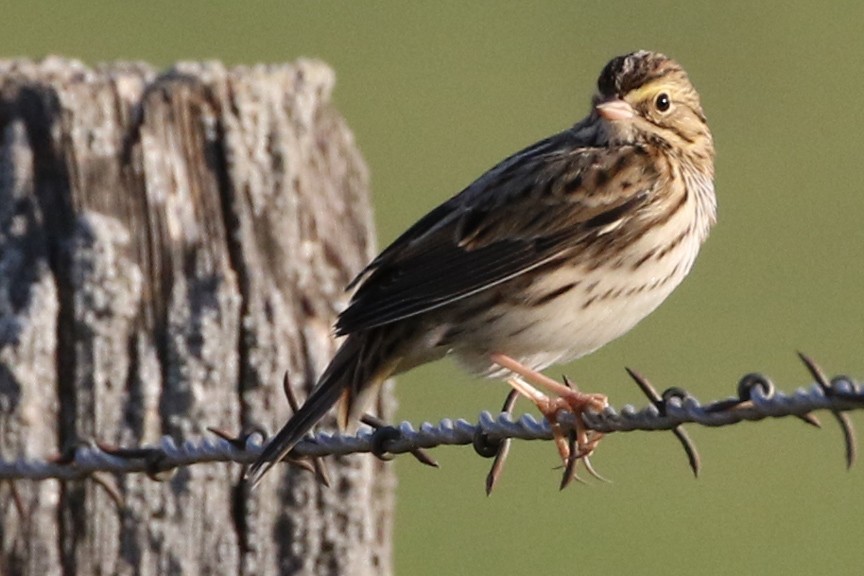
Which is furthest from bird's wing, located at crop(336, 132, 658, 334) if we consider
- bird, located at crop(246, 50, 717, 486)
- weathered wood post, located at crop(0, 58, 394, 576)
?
weathered wood post, located at crop(0, 58, 394, 576)

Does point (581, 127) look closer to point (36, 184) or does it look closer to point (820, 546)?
point (36, 184)

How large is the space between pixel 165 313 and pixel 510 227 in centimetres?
136

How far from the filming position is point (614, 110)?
7258 mm

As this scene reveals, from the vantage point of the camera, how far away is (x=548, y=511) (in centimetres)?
1376

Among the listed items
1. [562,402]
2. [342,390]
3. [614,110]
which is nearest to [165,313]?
[342,390]

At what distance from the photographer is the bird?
6871mm

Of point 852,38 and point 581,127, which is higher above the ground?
point 852,38

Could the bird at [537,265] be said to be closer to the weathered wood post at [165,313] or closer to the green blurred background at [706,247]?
the weathered wood post at [165,313]

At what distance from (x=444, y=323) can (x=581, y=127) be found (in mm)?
983

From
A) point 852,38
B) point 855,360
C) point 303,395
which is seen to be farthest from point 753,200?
point 303,395

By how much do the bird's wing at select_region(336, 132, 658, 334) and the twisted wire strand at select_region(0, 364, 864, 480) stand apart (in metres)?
0.78

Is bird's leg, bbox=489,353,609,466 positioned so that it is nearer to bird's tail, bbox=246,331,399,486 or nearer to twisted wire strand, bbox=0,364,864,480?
twisted wire strand, bbox=0,364,864,480

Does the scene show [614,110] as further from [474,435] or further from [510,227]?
[474,435]

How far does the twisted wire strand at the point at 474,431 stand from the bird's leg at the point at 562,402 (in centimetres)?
5
